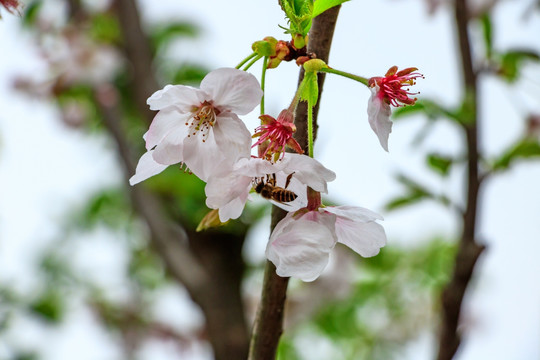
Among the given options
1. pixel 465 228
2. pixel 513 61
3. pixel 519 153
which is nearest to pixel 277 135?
pixel 465 228

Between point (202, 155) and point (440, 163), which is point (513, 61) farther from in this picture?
point (202, 155)

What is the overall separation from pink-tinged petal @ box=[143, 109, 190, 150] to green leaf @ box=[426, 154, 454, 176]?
1.92ft

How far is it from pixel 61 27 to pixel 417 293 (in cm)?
153

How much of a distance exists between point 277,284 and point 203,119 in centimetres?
12

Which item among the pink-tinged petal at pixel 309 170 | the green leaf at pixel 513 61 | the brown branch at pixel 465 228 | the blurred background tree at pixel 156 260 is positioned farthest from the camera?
the blurred background tree at pixel 156 260

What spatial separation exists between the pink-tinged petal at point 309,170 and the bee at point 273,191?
14 mm

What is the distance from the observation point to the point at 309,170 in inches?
13.7

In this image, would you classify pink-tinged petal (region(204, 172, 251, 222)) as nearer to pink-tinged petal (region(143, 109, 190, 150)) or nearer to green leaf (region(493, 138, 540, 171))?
pink-tinged petal (region(143, 109, 190, 150))

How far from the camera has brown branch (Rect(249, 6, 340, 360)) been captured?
15.7 inches

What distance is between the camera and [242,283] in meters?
1.88

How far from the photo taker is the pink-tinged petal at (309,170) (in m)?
0.35

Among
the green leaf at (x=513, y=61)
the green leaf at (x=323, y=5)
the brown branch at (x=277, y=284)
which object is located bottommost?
the brown branch at (x=277, y=284)

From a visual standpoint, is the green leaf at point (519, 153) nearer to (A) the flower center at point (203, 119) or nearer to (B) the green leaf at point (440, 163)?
(B) the green leaf at point (440, 163)

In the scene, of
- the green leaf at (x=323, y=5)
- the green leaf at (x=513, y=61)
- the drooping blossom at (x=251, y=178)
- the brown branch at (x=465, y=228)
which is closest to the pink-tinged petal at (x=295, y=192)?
the drooping blossom at (x=251, y=178)
